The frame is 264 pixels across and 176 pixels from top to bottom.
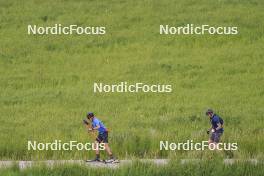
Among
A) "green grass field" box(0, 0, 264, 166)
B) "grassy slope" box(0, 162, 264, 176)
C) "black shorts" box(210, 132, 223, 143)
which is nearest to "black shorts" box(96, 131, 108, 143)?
"green grass field" box(0, 0, 264, 166)

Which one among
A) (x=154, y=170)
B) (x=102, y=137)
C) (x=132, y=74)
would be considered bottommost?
(x=154, y=170)

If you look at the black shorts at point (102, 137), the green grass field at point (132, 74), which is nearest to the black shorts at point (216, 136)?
the green grass field at point (132, 74)

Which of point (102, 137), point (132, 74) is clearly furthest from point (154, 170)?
point (132, 74)

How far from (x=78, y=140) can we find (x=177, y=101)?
7198 millimetres

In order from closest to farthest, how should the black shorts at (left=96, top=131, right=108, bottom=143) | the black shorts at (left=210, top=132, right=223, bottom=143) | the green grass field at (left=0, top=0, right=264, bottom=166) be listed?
the black shorts at (left=96, top=131, right=108, bottom=143) → the black shorts at (left=210, top=132, right=223, bottom=143) → the green grass field at (left=0, top=0, right=264, bottom=166)

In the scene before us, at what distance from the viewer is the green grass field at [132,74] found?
2169 centimetres

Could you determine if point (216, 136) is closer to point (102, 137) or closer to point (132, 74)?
point (102, 137)

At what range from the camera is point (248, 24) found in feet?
125

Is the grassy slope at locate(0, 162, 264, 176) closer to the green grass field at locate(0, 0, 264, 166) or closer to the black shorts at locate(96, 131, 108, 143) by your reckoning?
the green grass field at locate(0, 0, 264, 166)

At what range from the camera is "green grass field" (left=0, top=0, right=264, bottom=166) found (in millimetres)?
21688

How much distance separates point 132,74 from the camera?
103 ft

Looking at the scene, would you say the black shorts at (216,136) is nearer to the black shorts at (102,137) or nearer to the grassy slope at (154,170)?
the grassy slope at (154,170)

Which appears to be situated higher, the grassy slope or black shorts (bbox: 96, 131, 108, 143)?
black shorts (bbox: 96, 131, 108, 143)

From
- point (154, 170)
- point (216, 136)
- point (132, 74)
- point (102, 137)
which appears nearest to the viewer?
point (154, 170)
